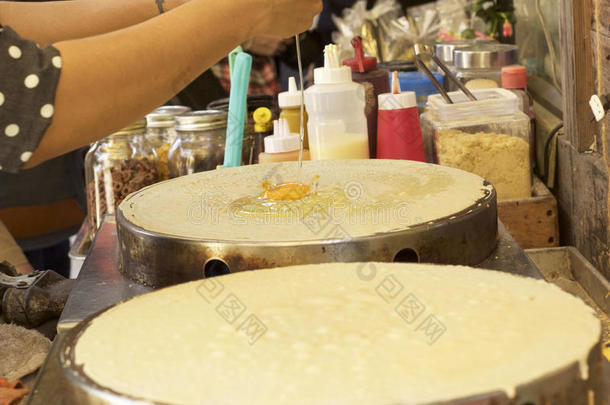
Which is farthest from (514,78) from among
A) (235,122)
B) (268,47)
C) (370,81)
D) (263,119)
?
(268,47)

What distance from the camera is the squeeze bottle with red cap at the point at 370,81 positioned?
6.75ft

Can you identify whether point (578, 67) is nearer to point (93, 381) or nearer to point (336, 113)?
point (336, 113)

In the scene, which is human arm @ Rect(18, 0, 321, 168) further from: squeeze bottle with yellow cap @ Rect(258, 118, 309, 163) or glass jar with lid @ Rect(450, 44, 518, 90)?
glass jar with lid @ Rect(450, 44, 518, 90)

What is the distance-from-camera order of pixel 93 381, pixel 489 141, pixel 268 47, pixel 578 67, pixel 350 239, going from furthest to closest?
pixel 268 47, pixel 489 141, pixel 578 67, pixel 350 239, pixel 93 381

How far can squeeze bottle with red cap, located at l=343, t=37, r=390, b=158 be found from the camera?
81.0 inches

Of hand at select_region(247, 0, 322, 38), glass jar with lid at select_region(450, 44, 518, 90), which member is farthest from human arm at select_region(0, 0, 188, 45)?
glass jar with lid at select_region(450, 44, 518, 90)

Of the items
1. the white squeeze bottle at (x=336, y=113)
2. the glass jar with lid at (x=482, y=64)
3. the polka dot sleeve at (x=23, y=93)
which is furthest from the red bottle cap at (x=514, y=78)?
the polka dot sleeve at (x=23, y=93)

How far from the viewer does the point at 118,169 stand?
2092 millimetres

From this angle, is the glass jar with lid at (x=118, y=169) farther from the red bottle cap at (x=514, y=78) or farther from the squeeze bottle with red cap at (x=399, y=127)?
the red bottle cap at (x=514, y=78)

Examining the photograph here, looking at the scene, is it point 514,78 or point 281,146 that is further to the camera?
point 514,78

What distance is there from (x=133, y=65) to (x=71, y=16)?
2.34 ft

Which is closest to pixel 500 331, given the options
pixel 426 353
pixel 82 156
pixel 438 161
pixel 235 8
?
pixel 426 353

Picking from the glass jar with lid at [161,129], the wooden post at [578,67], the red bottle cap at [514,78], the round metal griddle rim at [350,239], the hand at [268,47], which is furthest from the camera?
the hand at [268,47]

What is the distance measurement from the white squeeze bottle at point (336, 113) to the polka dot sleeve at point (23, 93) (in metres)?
0.90
